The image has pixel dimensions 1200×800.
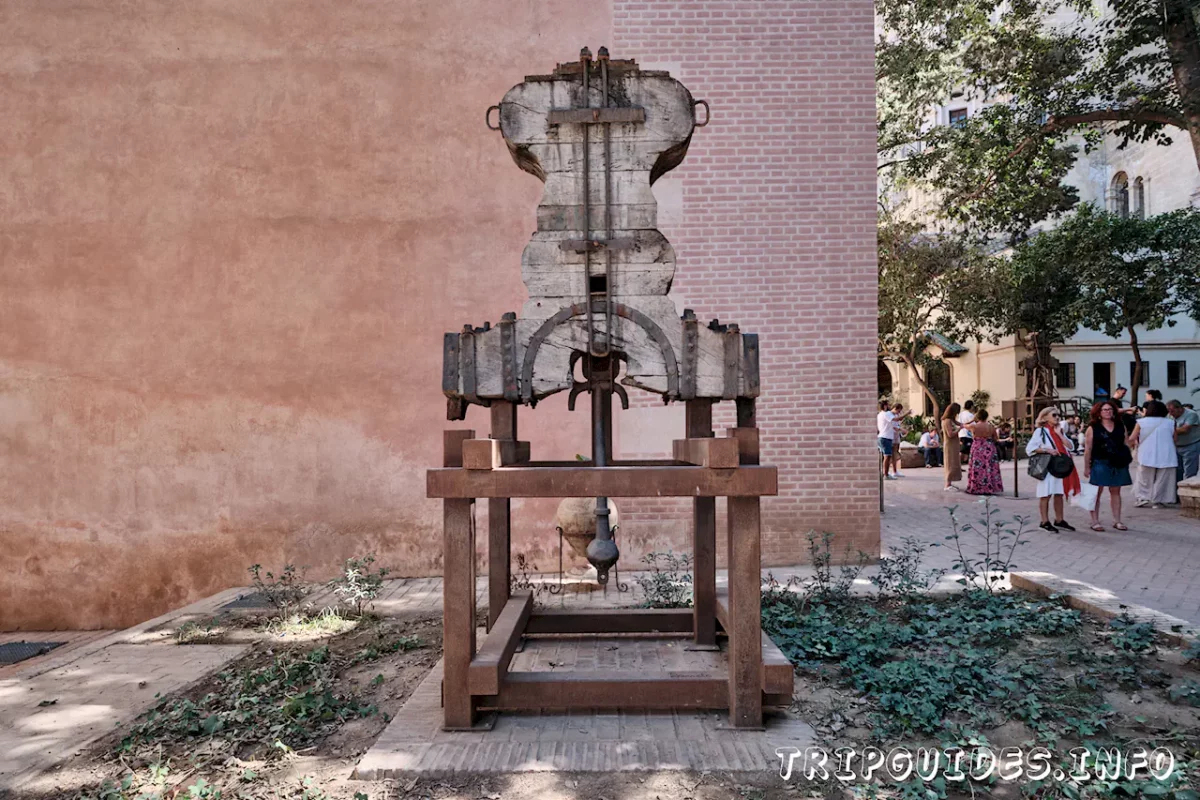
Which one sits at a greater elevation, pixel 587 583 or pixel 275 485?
pixel 275 485

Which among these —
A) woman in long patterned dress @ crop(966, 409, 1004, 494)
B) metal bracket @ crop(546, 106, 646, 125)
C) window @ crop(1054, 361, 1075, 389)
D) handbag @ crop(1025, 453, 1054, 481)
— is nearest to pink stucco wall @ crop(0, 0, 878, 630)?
handbag @ crop(1025, 453, 1054, 481)

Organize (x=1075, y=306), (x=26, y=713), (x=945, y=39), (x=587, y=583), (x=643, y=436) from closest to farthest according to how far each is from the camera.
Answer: (x=26, y=713) → (x=587, y=583) → (x=643, y=436) → (x=945, y=39) → (x=1075, y=306)

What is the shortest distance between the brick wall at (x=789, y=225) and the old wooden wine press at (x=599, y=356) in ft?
13.5

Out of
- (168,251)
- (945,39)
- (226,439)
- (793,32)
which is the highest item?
(945,39)

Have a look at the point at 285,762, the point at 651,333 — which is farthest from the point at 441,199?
the point at 285,762

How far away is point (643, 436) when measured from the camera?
7.74 m

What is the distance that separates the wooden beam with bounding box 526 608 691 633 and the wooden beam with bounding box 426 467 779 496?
61.1 inches

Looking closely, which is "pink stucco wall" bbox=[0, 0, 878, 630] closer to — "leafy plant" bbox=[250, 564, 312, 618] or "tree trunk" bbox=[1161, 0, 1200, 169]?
"leafy plant" bbox=[250, 564, 312, 618]

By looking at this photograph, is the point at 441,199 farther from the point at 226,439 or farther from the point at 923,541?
the point at 923,541

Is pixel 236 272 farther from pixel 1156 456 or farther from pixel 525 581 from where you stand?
pixel 1156 456

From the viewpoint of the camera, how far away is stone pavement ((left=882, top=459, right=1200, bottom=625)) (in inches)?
252

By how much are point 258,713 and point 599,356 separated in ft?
8.16

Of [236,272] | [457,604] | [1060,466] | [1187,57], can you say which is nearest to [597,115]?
[457,604]

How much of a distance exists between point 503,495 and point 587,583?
143 inches
